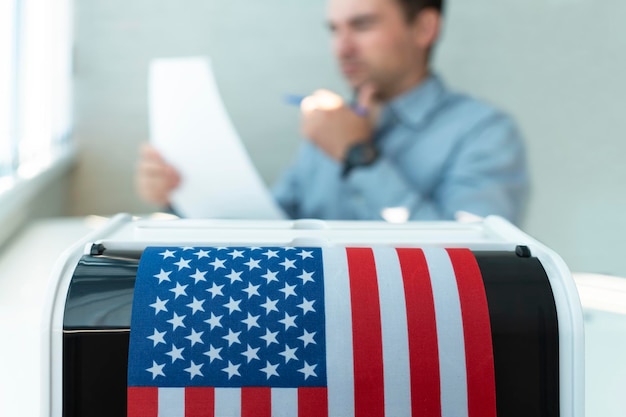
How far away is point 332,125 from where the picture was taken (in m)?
2.00

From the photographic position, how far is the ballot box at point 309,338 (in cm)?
78

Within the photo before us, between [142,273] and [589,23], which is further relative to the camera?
[589,23]

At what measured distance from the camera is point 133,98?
2.80 metres

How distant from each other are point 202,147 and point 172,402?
84cm

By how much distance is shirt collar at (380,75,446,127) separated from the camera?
7.08 feet

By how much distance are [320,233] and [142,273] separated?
0.28 m

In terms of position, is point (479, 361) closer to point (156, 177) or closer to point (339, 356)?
point (339, 356)

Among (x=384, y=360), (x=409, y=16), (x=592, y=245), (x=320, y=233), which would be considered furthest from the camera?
(x=592, y=245)

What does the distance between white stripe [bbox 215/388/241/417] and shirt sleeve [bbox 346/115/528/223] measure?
1.17m

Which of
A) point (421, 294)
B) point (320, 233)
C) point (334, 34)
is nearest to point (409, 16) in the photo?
point (334, 34)

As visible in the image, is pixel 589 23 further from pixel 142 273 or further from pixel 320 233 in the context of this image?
pixel 142 273

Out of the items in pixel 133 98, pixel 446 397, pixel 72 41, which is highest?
pixel 72 41

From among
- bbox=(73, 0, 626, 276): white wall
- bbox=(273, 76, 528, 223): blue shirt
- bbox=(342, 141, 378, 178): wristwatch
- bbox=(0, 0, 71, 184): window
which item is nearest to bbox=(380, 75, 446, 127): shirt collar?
bbox=(273, 76, 528, 223): blue shirt

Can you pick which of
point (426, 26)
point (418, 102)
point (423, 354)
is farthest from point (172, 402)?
point (426, 26)
